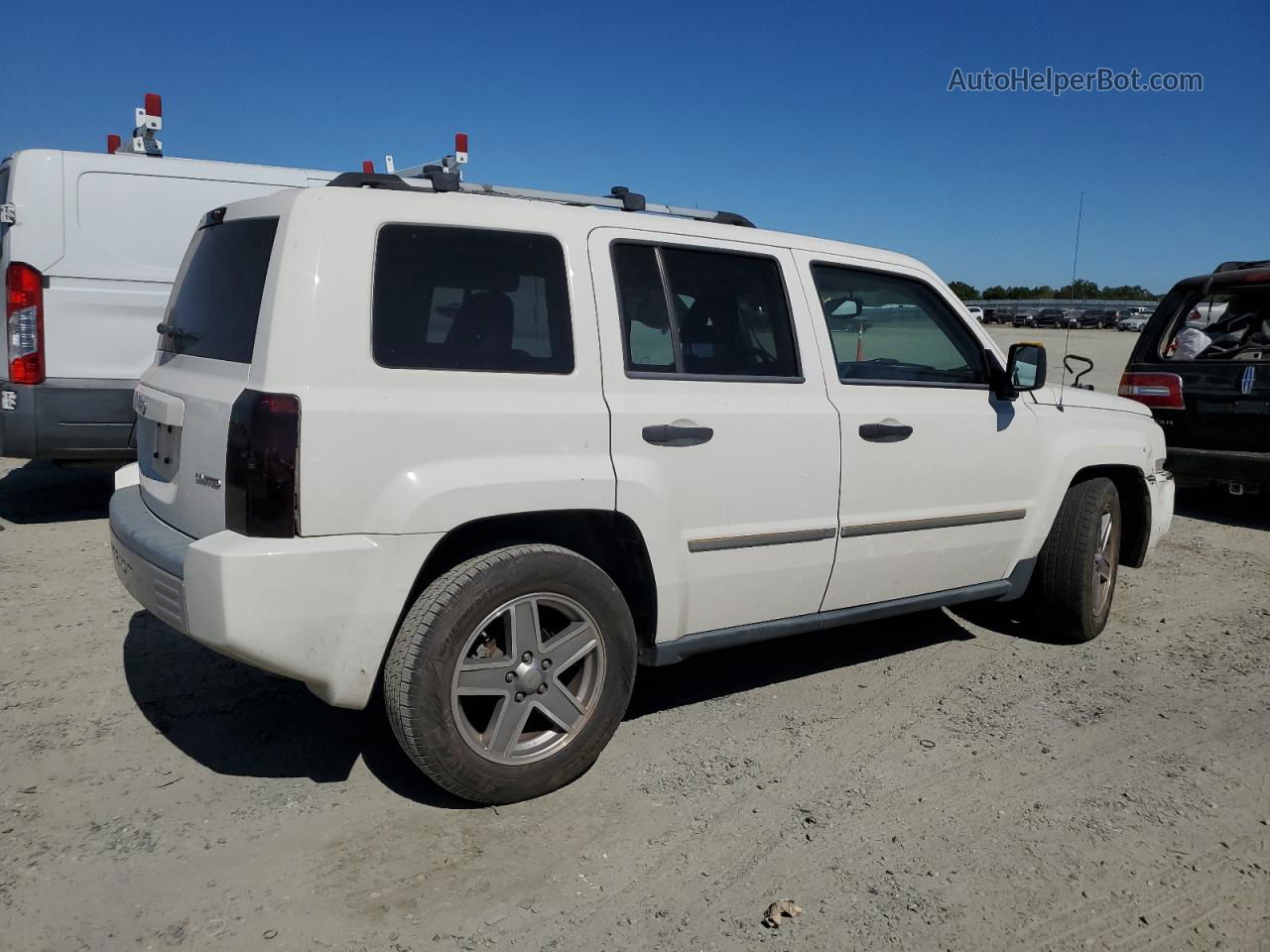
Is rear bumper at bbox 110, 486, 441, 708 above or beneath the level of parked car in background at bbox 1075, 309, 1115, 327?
beneath

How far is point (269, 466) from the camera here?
268 cm

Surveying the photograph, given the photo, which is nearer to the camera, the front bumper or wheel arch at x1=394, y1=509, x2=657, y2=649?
wheel arch at x1=394, y1=509, x2=657, y2=649

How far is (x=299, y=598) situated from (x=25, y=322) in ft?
15.8

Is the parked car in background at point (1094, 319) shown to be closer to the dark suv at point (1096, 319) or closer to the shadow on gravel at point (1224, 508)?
the dark suv at point (1096, 319)

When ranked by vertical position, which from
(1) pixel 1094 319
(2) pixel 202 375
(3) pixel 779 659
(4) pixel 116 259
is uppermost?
(1) pixel 1094 319

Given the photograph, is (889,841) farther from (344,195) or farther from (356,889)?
(344,195)

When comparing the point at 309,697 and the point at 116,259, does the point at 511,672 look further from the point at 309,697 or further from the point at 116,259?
the point at 116,259

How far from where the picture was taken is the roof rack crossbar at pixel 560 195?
3197 millimetres

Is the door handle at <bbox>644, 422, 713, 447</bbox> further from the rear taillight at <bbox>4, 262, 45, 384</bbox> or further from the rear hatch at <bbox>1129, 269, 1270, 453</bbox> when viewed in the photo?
the rear hatch at <bbox>1129, 269, 1270, 453</bbox>

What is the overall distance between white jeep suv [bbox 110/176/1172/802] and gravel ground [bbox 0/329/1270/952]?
381 mm

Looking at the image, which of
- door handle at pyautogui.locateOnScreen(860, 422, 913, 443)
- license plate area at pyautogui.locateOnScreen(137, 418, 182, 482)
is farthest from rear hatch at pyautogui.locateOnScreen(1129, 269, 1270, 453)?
license plate area at pyautogui.locateOnScreen(137, 418, 182, 482)

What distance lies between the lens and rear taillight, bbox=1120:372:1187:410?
7414mm

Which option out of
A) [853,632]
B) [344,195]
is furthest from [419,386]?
[853,632]

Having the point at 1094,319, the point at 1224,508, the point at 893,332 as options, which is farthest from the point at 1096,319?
the point at 893,332
